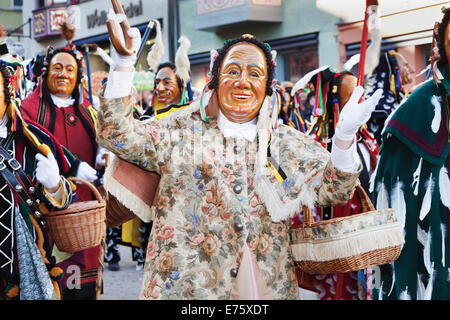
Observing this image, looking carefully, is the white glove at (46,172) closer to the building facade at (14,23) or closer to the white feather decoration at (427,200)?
the building facade at (14,23)

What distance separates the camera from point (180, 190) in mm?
2973

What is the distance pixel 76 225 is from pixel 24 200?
A: 1.08 feet

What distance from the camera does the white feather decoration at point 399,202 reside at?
3914 mm

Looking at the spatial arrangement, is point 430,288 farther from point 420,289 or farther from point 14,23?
point 14,23

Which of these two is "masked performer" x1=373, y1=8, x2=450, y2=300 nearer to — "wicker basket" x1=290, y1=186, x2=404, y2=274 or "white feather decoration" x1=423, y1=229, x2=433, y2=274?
"white feather decoration" x1=423, y1=229, x2=433, y2=274

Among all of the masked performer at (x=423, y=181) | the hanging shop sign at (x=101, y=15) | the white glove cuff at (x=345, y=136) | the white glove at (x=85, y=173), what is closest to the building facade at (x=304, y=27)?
the hanging shop sign at (x=101, y=15)

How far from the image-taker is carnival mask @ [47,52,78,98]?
5625 mm

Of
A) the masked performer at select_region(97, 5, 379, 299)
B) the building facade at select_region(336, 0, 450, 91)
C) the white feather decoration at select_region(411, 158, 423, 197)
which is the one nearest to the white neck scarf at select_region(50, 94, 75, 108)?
the masked performer at select_region(97, 5, 379, 299)

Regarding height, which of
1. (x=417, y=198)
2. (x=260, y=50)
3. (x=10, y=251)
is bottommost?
(x=10, y=251)

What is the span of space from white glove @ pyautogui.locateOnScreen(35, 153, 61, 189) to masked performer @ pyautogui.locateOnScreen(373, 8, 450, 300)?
1.93 meters

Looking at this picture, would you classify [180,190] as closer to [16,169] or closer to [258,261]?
[258,261]

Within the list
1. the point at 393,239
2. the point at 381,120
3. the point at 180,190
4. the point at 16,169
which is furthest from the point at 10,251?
the point at 381,120

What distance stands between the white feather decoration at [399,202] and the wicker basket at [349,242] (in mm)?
895
